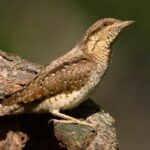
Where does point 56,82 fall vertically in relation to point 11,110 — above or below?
above

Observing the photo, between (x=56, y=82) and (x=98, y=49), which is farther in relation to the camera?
(x=98, y=49)

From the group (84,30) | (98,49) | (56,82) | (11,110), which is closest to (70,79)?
(56,82)

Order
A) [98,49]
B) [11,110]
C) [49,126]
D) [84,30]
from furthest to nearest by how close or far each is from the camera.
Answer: [84,30], [98,49], [49,126], [11,110]

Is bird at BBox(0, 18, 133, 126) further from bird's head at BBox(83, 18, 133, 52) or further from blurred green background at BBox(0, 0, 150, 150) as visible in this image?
blurred green background at BBox(0, 0, 150, 150)

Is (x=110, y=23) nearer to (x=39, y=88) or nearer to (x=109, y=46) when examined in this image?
(x=109, y=46)

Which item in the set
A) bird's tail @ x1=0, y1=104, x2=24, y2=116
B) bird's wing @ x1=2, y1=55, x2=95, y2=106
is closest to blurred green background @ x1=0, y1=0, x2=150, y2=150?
bird's wing @ x1=2, y1=55, x2=95, y2=106

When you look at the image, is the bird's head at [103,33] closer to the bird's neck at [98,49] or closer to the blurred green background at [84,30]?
the bird's neck at [98,49]

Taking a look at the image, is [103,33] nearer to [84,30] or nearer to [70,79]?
[70,79]
